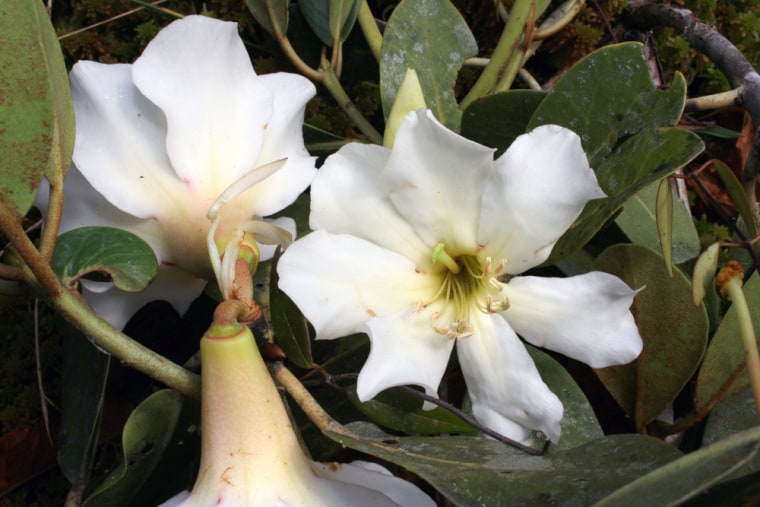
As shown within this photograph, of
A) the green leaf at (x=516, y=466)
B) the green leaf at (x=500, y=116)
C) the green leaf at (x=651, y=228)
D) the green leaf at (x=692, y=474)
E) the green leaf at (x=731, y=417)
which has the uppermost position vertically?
the green leaf at (x=500, y=116)

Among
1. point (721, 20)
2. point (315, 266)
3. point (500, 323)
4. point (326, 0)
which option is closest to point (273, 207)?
point (315, 266)

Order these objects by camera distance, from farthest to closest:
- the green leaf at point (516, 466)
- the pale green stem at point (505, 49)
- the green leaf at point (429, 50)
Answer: the pale green stem at point (505, 49) → the green leaf at point (429, 50) → the green leaf at point (516, 466)

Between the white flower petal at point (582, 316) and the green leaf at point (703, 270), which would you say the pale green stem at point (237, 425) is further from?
the green leaf at point (703, 270)

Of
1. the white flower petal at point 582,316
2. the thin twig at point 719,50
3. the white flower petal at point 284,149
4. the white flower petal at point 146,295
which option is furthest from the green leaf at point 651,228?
the white flower petal at point 146,295

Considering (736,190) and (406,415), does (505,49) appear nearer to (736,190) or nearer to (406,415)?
(736,190)

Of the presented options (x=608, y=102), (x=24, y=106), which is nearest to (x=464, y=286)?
(x=608, y=102)

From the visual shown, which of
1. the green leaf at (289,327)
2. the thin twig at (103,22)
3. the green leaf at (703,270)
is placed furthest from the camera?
the thin twig at (103,22)

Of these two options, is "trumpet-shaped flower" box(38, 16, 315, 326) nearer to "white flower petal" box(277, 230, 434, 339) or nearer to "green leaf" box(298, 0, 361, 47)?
"white flower petal" box(277, 230, 434, 339)

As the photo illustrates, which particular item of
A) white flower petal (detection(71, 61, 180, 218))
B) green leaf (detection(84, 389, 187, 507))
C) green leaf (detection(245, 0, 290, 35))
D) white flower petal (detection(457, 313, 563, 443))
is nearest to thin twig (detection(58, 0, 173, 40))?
green leaf (detection(245, 0, 290, 35))
